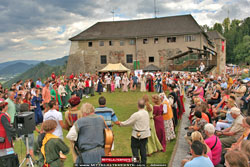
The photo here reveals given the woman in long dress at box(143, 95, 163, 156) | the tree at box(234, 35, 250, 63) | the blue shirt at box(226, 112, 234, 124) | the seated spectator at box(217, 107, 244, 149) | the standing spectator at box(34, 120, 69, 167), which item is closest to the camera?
the standing spectator at box(34, 120, 69, 167)

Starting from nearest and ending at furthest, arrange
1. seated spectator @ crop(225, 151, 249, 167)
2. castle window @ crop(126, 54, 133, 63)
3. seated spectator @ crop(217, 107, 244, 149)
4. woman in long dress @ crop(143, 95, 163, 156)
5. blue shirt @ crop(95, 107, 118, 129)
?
1. seated spectator @ crop(225, 151, 249, 167)
2. blue shirt @ crop(95, 107, 118, 129)
3. seated spectator @ crop(217, 107, 244, 149)
4. woman in long dress @ crop(143, 95, 163, 156)
5. castle window @ crop(126, 54, 133, 63)

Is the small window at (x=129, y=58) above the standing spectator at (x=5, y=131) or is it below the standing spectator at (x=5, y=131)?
above

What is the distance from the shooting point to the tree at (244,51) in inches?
2571

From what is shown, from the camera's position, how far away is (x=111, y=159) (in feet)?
9.34

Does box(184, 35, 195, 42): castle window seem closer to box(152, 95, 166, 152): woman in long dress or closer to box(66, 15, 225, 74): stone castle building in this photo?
box(66, 15, 225, 74): stone castle building

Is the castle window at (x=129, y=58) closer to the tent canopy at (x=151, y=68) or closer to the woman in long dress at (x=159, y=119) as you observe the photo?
the tent canopy at (x=151, y=68)

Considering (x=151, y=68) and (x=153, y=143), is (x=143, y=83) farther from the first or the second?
(x=151, y=68)

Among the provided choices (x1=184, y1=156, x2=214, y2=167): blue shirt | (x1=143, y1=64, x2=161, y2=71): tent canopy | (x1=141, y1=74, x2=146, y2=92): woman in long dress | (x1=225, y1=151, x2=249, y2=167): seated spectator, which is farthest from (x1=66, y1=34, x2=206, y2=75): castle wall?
(x1=225, y1=151, x2=249, y2=167): seated spectator

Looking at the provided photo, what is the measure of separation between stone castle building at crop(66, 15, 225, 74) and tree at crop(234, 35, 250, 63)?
37793 millimetres

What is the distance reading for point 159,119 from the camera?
6.39 meters

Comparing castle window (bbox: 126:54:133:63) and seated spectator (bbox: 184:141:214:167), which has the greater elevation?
castle window (bbox: 126:54:133:63)

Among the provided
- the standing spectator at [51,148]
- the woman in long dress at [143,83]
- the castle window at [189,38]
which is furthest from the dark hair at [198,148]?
the castle window at [189,38]

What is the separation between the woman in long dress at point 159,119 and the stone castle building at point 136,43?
28.7m

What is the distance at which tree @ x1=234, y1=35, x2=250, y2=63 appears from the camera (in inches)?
2571
